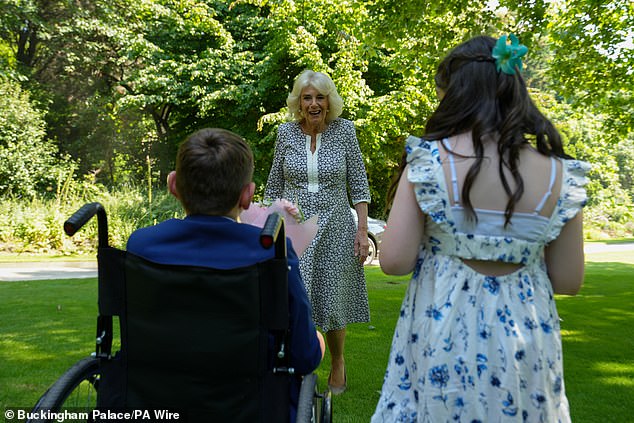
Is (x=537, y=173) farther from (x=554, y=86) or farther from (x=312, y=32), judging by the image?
(x=312, y=32)

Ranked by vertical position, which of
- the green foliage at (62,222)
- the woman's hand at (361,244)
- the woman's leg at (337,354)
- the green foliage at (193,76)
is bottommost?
the green foliage at (62,222)

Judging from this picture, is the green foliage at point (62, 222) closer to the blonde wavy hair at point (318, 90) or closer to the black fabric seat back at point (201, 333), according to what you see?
the blonde wavy hair at point (318, 90)

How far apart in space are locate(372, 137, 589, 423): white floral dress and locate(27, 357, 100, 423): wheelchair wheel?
1040mm

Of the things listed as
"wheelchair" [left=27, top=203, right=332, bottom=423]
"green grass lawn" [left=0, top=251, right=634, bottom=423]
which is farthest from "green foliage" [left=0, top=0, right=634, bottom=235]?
"wheelchair" [left=27, top=203, right=332, bottom=423]

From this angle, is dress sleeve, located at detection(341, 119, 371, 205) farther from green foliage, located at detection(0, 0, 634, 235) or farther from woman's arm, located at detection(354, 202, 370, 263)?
green foliage, located at detection(0, 0, 634, 235)

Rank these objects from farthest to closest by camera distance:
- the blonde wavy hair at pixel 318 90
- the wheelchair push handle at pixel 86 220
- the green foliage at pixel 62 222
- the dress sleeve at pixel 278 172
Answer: the green foliage at pixel 62 222 → the dress sleeve at pixel 278 172 → the blonde wavy hair at pixel 318 90 → the wheelchair push handle at pixel 86 220

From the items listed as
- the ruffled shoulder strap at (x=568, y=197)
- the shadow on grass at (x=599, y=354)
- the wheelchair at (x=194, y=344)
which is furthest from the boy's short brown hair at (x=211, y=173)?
the shadow on grass at (x=599, y=354)

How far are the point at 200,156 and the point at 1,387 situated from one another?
3076mm

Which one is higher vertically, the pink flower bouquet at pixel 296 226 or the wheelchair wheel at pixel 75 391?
the pink flower bouquet at pixel 296 226

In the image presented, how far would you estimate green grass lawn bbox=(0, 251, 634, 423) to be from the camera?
4.02 m

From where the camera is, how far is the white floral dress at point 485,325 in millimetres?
1718

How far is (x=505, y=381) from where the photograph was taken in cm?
171

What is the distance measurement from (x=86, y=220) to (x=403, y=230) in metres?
0.94

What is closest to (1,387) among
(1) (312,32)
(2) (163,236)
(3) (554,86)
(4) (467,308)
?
(2) (163,236)
